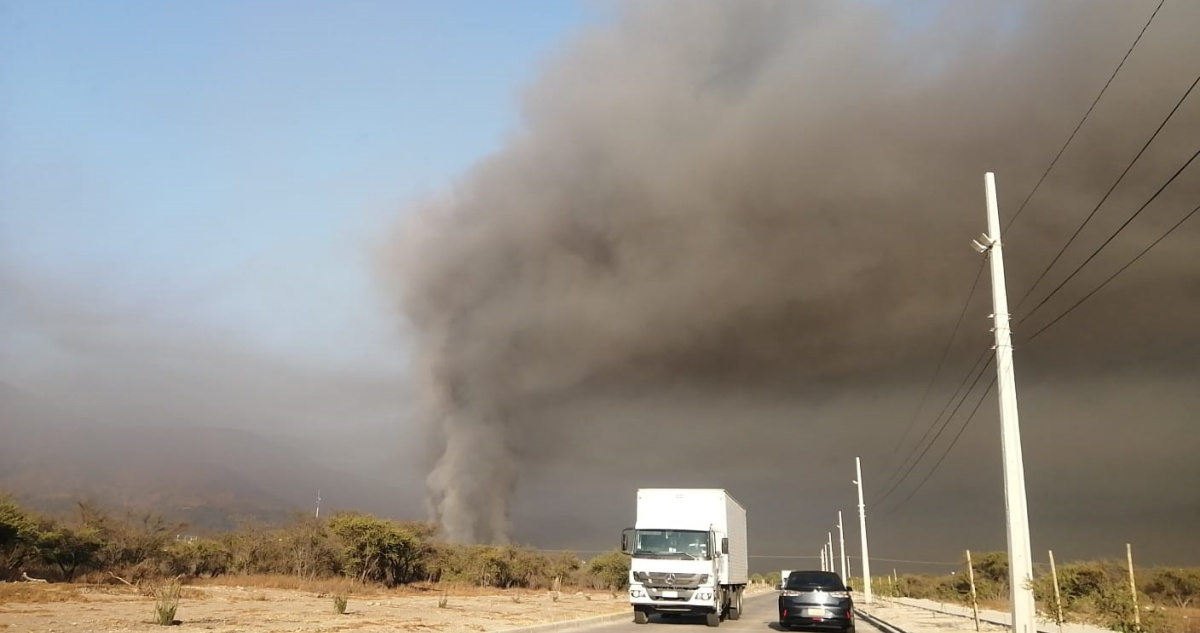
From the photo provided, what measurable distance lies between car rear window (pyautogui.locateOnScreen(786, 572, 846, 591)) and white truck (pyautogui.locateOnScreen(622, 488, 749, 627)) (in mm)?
2440

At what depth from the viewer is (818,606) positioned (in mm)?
25469

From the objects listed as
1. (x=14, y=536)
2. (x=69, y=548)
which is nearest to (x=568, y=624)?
(x=14, y=536)

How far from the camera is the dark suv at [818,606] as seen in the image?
993 inches

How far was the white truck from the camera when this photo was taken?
25562 mm

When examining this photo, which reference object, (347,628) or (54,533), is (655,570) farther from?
(54,533)

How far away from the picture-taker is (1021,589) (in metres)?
16.8

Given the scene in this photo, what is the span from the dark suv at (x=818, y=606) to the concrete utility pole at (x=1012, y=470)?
795 centimetres

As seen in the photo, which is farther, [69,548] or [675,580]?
[69,548]

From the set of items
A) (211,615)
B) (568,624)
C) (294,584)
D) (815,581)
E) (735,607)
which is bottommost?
(294,584)

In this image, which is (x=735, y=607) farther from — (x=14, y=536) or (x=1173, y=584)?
(x=1173, y=584)

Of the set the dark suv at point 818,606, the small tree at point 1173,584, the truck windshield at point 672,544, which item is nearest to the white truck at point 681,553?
the truck windshield at point 672,544

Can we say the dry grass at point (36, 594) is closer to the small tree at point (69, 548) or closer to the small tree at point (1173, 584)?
the small tree at point (69, 548)

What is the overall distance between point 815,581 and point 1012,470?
10.7 m

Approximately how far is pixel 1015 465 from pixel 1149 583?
5876 centimetres
